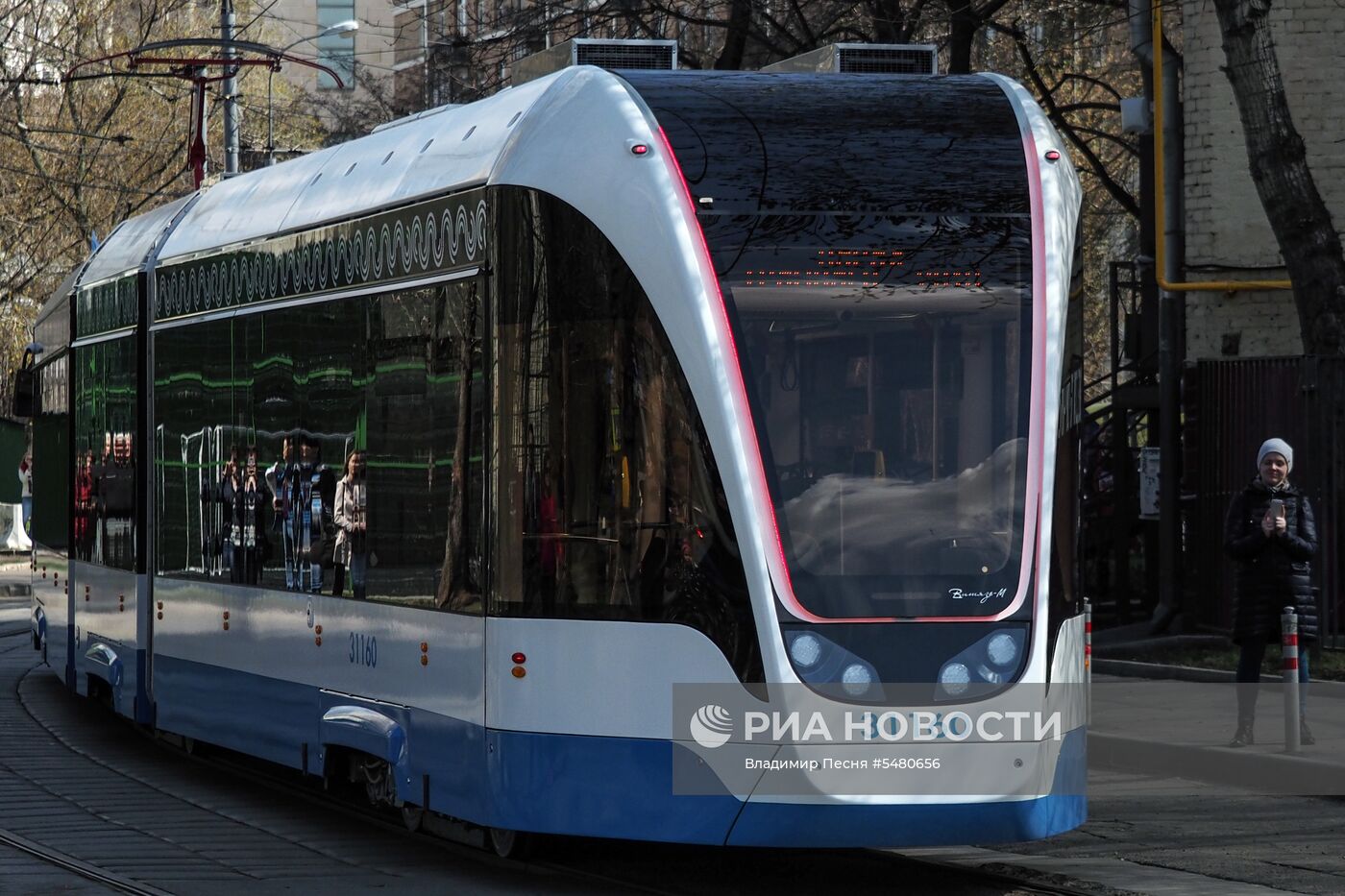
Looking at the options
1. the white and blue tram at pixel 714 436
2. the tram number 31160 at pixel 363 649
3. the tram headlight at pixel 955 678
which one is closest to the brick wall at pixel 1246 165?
the white and blue tram at pixel 714 436

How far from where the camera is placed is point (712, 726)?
7.75m

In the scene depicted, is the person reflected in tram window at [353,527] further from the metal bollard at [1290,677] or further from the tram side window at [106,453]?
the metal bollard at [1290,677]

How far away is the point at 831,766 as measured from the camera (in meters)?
7.65

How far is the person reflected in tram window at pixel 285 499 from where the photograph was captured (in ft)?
34.8

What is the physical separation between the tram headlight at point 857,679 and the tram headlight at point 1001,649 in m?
0.42

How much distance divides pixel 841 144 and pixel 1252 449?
1104 centimetres

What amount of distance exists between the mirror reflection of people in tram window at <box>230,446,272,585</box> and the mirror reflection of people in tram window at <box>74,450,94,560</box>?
359 centimetres

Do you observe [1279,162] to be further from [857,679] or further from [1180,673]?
[857,679]

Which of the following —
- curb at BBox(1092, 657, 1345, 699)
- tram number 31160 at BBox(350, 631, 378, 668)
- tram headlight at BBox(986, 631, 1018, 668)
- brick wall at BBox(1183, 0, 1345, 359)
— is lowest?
curb at BBox(1092, 657, 1345, 699)

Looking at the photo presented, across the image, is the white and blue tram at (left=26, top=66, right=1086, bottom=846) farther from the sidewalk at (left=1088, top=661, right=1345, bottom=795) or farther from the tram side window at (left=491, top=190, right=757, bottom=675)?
the sidewalk at (left=1088, top=661, right=1345, bottom=795)

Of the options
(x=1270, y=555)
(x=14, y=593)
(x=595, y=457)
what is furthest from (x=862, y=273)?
(x=14, y=593)

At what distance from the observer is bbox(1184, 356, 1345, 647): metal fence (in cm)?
1675

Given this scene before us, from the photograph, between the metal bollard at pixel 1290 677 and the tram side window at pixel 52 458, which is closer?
the metal bollard at pixel 1290 677

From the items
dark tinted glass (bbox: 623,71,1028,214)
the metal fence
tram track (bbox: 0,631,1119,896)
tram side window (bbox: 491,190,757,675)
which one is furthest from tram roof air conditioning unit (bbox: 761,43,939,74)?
the metal fence
